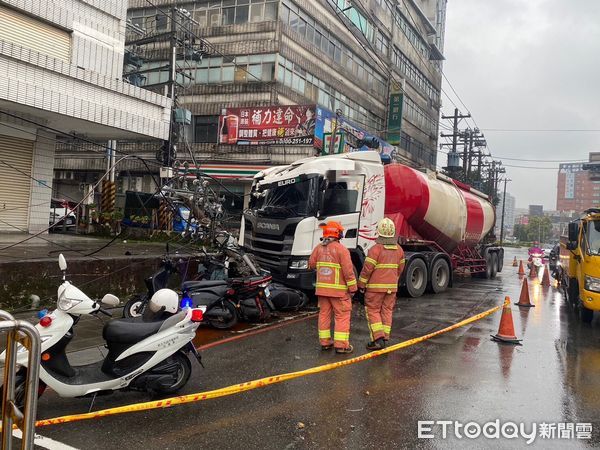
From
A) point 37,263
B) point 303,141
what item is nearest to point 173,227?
point 303,141

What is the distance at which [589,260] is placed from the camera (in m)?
8.42

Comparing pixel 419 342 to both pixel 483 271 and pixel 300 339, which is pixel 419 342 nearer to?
pixel 300 339

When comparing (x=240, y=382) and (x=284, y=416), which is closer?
(x=284, y=416)

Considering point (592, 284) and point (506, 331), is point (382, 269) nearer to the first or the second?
point (506, 331)

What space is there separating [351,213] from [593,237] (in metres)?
4.55

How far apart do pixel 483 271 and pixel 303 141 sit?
12251mm

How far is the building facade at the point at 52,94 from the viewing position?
36.4ft

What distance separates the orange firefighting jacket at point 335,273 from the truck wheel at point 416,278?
19.3 ft

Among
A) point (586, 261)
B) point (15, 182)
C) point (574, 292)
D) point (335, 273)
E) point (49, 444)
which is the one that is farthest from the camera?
point (15, 182)

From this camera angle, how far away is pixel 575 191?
12312 cm

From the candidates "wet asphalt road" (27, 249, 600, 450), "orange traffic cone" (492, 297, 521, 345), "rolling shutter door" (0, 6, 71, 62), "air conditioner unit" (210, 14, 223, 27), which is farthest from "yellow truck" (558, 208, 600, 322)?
"air conditioner unit" (210, 14, 223, 27)

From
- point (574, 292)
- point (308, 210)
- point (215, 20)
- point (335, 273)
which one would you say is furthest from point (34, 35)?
point (215, 20)

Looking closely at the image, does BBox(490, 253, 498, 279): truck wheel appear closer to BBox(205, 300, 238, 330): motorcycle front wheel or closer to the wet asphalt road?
the wet asphalt road

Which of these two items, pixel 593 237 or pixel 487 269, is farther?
pixel 487 269
